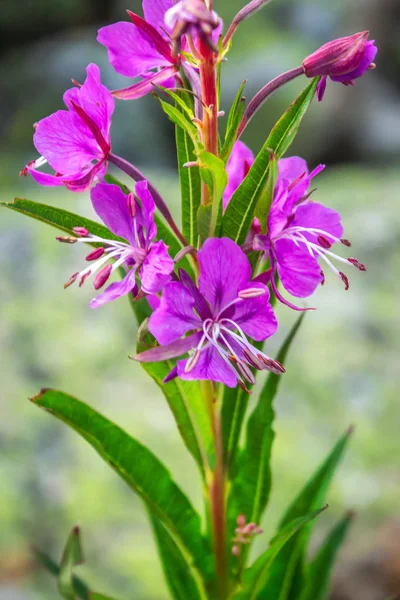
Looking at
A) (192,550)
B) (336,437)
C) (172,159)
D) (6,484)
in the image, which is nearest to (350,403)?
(336,437)

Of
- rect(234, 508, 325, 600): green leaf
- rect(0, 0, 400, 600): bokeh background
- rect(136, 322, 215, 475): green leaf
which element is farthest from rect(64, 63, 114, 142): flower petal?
rect(0, 0, 400, 600): bokeh background

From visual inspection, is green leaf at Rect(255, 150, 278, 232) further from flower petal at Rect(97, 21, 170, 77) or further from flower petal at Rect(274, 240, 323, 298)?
flower petal at Rect(97, 21, 170, 77)

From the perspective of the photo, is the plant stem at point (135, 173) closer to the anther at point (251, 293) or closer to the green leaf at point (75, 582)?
the anther at point (251, 293)

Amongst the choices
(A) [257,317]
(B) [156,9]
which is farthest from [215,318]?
(B) [156,9]

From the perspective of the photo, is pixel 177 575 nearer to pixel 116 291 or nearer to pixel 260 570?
pixel 260 570

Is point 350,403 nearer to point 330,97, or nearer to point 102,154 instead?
point 102,154

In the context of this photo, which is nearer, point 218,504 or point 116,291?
point 116,291
